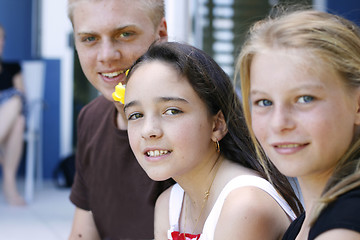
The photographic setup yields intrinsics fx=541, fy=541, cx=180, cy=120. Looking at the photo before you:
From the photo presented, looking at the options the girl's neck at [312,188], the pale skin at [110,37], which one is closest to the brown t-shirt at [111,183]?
the pale skin at [110,37]

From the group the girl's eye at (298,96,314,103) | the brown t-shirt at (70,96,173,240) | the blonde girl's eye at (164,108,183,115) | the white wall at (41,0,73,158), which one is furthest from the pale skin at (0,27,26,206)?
the girl's eye at (298,96,314,103)

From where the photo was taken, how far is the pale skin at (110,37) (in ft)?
5.01

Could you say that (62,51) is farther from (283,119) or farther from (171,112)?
(283,119)

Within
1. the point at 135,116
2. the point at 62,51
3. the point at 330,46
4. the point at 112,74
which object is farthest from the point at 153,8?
the point at 62,51

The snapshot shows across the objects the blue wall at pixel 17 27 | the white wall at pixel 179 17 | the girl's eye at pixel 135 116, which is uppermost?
the white wall at pixel 179 17

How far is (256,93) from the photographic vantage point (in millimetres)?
964

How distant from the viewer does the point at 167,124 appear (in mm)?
1233

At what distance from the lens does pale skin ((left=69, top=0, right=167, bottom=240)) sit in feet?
5.01

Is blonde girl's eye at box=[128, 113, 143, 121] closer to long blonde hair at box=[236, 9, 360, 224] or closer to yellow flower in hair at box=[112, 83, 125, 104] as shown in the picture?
yellow flower in hair at box=[112, 83, 125, 104]

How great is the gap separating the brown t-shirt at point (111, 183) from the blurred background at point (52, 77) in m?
1.86

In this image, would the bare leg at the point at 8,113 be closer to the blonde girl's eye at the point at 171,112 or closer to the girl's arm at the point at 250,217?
the blonde girl's eye at the point at 171,112

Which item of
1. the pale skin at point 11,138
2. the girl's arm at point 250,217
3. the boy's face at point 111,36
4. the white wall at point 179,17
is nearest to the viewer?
the girl's arm at point 250,217

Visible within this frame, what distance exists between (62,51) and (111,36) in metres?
3.95

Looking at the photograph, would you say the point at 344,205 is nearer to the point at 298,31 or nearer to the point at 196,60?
the point at 298,31
